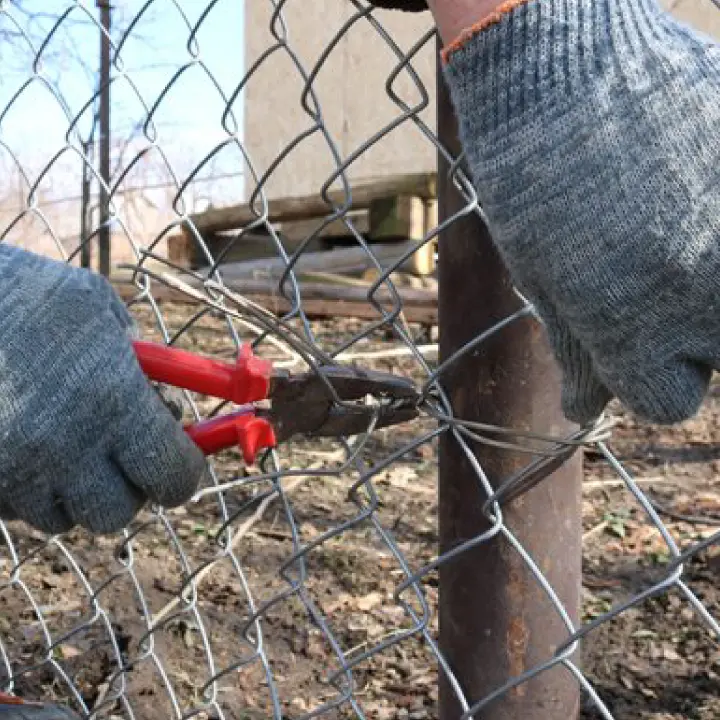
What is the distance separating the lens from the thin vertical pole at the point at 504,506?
3.90 ft

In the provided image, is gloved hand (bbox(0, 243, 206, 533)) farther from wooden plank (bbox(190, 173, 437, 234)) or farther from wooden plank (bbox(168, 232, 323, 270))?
wooden plank (bbox(168, 232, 323, 270))

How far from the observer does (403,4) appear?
1123 mm

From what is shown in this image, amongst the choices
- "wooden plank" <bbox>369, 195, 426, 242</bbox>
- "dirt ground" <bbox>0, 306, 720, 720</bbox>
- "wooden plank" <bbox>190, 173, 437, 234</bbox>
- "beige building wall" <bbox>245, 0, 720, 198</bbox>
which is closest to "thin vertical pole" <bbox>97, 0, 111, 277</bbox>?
"dirt ground" <bbox>0, 306, 720, 720</bbox>

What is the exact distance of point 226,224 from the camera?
8836 millimetres

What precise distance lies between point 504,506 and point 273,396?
29 centimetres

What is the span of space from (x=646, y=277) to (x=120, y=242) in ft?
53.0

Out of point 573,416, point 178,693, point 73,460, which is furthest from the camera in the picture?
point 178,693

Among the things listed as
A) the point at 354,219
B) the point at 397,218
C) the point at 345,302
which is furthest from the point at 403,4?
the point at 354,219

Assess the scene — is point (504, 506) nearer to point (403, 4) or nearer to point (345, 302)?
point (403, 4)

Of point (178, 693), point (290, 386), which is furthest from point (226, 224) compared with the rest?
point (290, 386)

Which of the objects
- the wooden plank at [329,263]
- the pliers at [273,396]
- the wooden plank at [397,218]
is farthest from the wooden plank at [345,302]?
the pliers at [273,396]

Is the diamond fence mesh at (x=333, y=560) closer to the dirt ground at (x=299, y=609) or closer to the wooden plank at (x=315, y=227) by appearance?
the dirt ground at (x=299, y=609)

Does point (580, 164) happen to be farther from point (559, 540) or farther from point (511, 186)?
point (559, 540)

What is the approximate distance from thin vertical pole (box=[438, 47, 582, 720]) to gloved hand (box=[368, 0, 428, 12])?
4.4 inches
